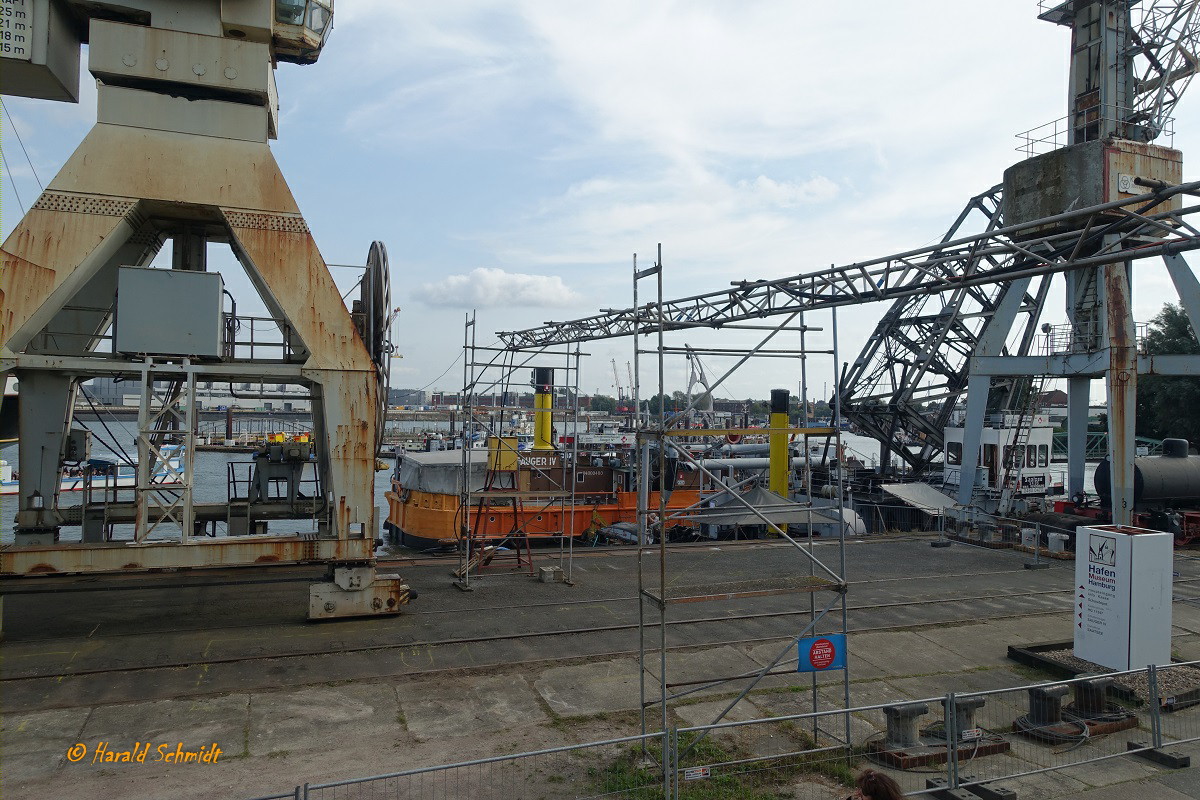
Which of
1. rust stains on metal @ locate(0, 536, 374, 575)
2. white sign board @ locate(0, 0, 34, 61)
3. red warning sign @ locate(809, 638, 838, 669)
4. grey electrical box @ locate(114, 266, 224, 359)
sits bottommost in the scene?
red warning sign @ locate(809, 638, 838, 669)

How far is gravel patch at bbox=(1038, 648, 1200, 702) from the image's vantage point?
9.61 metres

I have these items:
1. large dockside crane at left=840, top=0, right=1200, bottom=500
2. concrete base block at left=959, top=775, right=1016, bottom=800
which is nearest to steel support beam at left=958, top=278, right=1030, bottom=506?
large dockside crane at left=840, top=0, right=1200, bottom=500

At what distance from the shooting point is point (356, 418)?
40.8 feet

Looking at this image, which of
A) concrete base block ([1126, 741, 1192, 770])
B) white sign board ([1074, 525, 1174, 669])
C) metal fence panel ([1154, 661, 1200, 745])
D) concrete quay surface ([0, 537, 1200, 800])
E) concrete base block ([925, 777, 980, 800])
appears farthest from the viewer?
white sign board ([1074, 525, 1174, 669])

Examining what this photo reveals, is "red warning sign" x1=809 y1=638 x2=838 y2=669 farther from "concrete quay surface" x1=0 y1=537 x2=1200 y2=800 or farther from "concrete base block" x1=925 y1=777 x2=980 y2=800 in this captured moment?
"concrete base block" x1=925 y1=777 x2=980 y2=800

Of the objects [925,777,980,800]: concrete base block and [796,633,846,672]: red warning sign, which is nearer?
[925,777,980,800]: concrete base block

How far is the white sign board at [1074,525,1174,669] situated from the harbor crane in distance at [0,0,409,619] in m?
10.8

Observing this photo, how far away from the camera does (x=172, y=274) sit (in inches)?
459

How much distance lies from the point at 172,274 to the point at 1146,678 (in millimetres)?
15125

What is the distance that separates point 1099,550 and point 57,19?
57.4 feet

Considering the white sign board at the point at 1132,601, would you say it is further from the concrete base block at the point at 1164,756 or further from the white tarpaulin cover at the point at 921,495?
the white tarpaulin cover at the point at 921,495

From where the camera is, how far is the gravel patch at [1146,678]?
9.61 m

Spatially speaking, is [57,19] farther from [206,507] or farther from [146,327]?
[206,507]

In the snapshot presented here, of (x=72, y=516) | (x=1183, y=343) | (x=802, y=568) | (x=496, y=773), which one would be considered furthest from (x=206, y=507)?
(x=1183, y=343)
